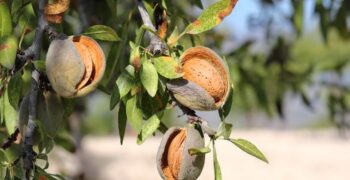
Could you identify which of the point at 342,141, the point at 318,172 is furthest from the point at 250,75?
the point at 342,141

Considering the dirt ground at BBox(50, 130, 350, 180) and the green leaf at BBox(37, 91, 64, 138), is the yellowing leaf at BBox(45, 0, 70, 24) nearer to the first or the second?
the green leaf at BBox(37, 91, 64, 138)

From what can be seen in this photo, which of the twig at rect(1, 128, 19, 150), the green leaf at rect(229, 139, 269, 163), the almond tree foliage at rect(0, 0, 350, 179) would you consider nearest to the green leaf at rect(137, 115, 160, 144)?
the almond tree foliage at rect(0, 0, 350, 179)

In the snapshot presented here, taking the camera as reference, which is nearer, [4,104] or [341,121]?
[4,104]

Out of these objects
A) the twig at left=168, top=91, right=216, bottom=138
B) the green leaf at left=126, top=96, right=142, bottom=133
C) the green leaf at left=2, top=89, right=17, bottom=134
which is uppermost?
the twig at left=168, top=91, right=216, bottom=138

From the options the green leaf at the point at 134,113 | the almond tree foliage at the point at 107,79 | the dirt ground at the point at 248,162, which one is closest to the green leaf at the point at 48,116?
the almond tree foliage at the point at 107,79

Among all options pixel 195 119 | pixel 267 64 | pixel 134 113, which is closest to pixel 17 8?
pixel 134 113

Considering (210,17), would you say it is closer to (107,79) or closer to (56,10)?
(56,10)

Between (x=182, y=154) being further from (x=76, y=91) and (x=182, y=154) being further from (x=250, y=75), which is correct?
(x=250, y=75)

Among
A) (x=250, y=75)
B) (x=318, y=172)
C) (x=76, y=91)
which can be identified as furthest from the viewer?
(x=318, y=172)
